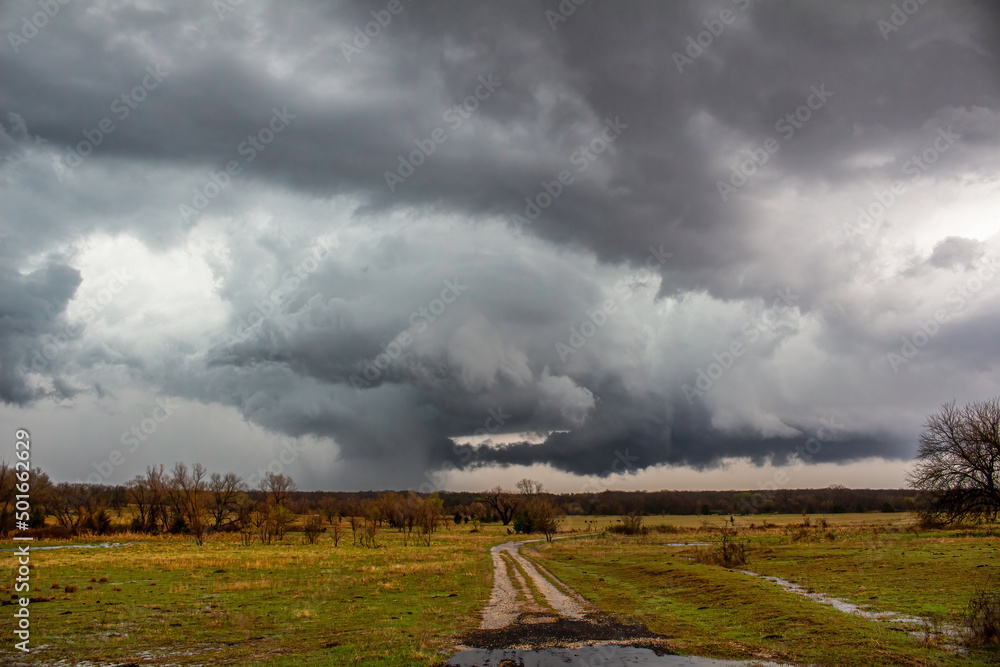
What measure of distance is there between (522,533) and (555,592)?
340 feet

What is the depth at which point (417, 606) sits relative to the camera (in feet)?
94.5

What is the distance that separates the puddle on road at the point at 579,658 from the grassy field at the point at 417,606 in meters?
1.06

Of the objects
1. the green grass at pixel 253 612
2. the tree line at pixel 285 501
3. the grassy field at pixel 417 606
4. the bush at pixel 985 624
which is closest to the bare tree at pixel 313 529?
the tree line at pixel 285 501

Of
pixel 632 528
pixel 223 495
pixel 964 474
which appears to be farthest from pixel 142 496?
pixel 964 474

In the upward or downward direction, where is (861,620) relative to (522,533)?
upward

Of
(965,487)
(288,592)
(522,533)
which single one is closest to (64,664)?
(288,592)

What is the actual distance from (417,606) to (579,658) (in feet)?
42.4

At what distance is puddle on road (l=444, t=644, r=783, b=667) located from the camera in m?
17.5

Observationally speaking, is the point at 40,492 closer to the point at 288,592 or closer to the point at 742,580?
the point at 288,592

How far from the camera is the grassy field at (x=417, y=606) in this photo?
18.7m

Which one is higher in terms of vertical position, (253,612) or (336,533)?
(253,612)

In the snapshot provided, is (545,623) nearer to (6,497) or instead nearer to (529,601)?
(529,601)

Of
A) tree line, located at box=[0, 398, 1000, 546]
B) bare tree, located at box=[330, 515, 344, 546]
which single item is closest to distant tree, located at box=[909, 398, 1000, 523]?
tree line, located at box=[0, 398, 1000, 546]

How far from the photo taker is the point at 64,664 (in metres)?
17.5
